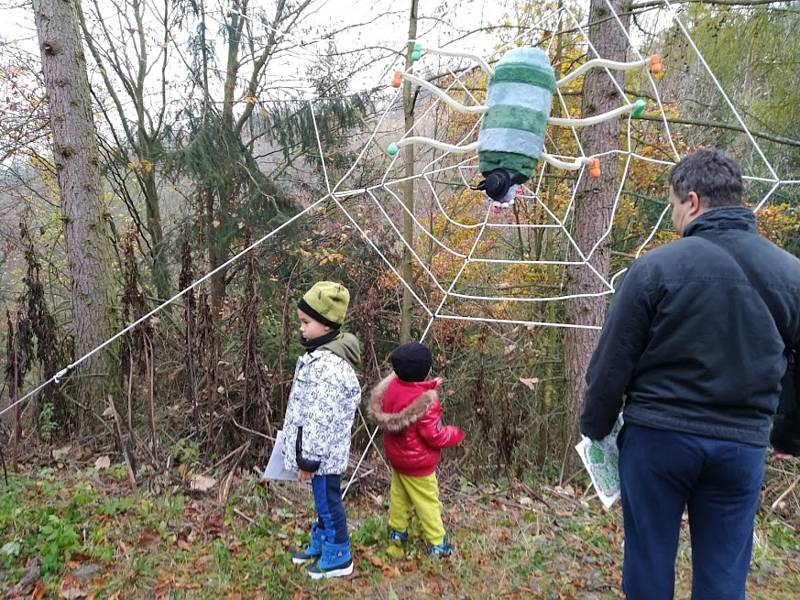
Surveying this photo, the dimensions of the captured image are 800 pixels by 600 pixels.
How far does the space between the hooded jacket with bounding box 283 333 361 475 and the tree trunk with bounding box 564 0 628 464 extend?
2744 mm

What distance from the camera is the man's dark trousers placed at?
1.54 meters

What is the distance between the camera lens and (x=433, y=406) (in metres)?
2.62

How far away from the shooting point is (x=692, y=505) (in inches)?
65.1

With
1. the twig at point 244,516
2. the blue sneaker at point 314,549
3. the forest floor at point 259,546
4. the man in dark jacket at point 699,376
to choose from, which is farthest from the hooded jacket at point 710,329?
the twig at point 244,516

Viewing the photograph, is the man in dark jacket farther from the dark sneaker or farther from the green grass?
the dark sneaker

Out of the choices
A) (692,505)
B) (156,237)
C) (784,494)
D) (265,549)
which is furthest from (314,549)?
(156,237)

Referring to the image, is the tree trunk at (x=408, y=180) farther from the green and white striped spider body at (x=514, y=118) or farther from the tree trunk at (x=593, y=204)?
the green and white striped spider body at (x=514, y=118)

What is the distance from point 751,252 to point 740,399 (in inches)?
16.3

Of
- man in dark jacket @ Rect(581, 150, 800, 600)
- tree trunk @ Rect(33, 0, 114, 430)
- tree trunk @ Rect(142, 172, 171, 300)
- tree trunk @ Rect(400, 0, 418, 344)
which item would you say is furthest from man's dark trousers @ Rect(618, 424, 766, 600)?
tree trunk @ Rect(142, 172, 171, 300)

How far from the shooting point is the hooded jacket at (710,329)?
149 centimetres

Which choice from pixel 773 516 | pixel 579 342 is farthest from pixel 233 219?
pixel 773 516

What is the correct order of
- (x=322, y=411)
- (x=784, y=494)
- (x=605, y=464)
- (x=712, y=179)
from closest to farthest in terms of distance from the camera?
(x=712, y=179) < (x=605, y=464) < (x=322, y=411) < (x=784, y=494)

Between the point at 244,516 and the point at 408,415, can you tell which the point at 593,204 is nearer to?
the point at 408,415

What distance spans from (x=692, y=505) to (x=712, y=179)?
99 cm
